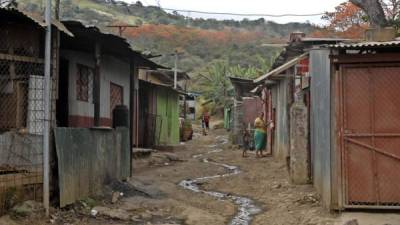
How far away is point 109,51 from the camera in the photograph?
1473cm

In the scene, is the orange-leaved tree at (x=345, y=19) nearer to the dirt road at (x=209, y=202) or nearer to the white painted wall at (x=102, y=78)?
the dirt road at (x=209, y=202)

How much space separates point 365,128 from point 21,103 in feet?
17.9

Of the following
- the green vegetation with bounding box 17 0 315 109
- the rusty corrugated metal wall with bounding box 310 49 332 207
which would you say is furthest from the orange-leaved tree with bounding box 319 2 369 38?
the green vegetation with bounding box 17 0 315 109

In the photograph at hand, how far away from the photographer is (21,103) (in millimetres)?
9281

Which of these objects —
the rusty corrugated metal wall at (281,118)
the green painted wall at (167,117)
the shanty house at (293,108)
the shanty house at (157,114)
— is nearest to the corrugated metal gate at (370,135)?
the shanty house at (293,108)

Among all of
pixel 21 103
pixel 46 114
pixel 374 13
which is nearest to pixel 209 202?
pixel 46 114

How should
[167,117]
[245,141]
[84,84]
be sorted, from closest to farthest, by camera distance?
[84,84] < [245,141] < [167,117]

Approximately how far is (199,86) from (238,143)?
30.5 meters

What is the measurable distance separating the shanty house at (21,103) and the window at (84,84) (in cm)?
455

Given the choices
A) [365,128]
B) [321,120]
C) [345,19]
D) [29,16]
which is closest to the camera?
[29,16]

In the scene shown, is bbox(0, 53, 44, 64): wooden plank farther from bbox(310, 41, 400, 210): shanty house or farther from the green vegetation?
the green vegetation

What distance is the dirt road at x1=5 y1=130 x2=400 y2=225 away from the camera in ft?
30.8

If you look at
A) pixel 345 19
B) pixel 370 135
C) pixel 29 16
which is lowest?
pixel 370 135

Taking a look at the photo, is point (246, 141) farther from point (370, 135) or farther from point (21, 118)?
point (21, 118)
